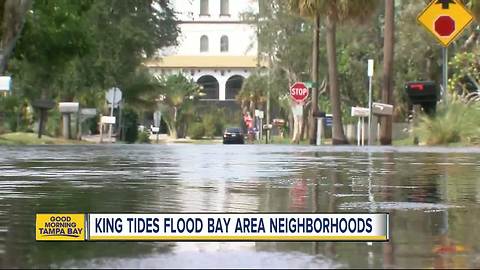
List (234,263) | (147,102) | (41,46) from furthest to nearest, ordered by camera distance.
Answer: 1. (147,102)
2. (41,46)
3. (234,263)

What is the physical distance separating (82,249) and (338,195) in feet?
16.1

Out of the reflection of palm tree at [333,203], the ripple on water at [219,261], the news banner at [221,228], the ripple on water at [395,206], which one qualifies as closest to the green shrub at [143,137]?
the reflection of palm tree at [333,203]

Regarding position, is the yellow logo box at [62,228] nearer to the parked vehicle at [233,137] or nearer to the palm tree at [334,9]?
the palm tree at [334,9]

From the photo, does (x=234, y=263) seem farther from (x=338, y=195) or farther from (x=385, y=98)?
(x=385, y=98)

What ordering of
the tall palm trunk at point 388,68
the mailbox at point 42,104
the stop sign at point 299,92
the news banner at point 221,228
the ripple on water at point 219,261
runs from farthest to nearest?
the mailbox at point 42,104
the stop sign at point 299,92
the tall palm trunk at point 388,68
the news banner at point 221,228
the ripple on water at point 219,261

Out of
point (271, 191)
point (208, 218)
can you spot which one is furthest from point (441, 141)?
point (208, 218)

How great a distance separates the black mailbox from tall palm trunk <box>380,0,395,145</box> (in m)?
6.96

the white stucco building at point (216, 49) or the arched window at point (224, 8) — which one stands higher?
the arched window at point (224, 8)

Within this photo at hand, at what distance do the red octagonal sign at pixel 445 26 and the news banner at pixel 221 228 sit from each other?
19.0 metres

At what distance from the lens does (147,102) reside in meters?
68.0

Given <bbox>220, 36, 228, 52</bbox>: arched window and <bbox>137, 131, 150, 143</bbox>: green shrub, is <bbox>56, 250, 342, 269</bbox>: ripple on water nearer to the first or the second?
<bbox>137, 131, 150, 143</bbox>: green shrub

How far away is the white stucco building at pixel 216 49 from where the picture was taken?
429 feet

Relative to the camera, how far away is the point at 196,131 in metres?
105

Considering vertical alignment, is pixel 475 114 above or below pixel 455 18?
below
